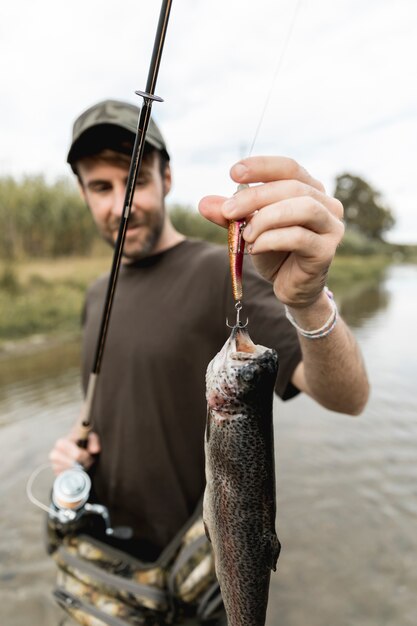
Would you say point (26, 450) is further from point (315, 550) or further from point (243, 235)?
point (243, 235)

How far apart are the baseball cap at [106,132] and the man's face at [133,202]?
0.32ft

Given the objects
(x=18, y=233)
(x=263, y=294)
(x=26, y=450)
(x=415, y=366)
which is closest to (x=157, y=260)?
(x=263, y=294)

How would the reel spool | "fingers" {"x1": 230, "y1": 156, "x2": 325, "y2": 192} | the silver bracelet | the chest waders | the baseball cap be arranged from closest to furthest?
"fingers" {"x1": 230, "y1": 156, "x2": 325, "y2": 192}
the silver bracelet
the chest waders
the reel spool
the baseball cap

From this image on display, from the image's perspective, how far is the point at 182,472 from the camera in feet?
8.87

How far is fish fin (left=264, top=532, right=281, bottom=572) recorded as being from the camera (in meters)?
1.46

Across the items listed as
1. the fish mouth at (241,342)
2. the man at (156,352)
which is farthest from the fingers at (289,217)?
the man at (156,352)

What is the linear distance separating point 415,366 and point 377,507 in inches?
228

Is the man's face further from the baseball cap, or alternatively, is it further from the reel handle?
the reel handle

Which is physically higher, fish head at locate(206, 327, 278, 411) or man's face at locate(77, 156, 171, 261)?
man's face at locate(77, 156, 171, 261)

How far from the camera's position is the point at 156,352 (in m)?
2.73

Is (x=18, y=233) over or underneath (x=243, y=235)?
underneath

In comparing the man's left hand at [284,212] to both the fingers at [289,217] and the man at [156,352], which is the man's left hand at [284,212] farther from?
the man at [156,352]

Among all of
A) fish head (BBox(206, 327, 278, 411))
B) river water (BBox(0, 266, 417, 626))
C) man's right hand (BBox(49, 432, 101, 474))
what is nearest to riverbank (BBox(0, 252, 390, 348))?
river water (BBox(0, 266, 417, 626))

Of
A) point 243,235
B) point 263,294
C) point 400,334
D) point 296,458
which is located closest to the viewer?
point 243,235
